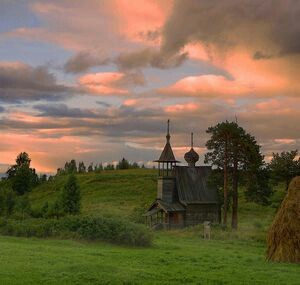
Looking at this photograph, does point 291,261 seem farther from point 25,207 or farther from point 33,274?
point 25,207

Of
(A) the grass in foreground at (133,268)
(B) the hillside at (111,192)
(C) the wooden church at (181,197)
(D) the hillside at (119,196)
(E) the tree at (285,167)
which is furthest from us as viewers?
(B) the hillside at (111,192)

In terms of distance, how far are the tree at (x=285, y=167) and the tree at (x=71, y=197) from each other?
2103 cm

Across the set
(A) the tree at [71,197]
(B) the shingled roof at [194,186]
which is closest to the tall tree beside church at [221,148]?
(B) the shingled roof at [194,186]

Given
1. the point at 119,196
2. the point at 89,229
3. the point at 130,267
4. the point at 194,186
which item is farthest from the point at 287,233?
the point at 119,196

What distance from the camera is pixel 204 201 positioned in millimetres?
60312

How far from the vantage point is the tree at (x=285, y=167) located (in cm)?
4858

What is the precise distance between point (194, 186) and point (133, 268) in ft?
139

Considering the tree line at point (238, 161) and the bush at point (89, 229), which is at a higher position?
the tree line at point (238, 161)

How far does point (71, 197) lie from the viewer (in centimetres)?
5422

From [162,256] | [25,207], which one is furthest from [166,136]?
[162,256]

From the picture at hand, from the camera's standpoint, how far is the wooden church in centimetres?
5934

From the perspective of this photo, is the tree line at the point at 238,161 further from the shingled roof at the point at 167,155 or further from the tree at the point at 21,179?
the tree at the point at 21,179

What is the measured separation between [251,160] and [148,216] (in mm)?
14304

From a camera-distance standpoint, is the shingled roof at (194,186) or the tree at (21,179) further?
the tree at (21,179)
